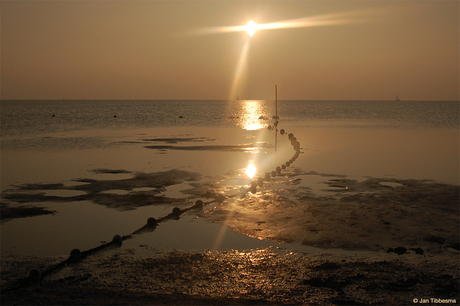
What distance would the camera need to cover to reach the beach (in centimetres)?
762

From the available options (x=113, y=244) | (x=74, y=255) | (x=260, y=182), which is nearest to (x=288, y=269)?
(x=113, y=244)

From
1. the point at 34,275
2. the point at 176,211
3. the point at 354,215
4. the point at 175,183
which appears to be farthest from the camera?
the point at 175,183

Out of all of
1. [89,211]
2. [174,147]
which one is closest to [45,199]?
[89,211]

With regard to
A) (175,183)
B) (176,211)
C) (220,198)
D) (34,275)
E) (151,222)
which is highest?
(175,183)

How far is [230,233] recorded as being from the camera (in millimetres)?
10953

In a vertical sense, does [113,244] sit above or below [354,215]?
below

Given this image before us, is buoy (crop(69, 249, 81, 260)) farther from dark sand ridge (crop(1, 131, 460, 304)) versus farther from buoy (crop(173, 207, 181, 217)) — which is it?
buoy (crop(173, 207, 181, 217))

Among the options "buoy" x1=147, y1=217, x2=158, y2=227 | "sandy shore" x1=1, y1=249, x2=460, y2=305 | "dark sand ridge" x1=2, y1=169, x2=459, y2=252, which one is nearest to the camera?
"sandy shore" x1=1, y1=249, x2=460, y2=305

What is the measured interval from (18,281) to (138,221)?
14.4 feet

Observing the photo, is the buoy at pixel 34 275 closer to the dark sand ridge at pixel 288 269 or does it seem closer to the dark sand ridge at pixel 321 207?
the dark sand ridge at pixel 288 269

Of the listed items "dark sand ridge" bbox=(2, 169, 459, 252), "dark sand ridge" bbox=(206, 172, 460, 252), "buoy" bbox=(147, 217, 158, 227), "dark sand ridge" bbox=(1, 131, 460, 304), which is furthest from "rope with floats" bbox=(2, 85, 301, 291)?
"dark sand ridge" bbox=(206, 172, 460, 252)

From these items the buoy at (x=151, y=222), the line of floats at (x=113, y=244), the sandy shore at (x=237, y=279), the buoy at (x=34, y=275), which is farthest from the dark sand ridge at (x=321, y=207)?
the buoy at (x=34, y=275)

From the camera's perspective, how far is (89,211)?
13.1 meters

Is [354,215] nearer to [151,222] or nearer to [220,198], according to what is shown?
[220,198]
